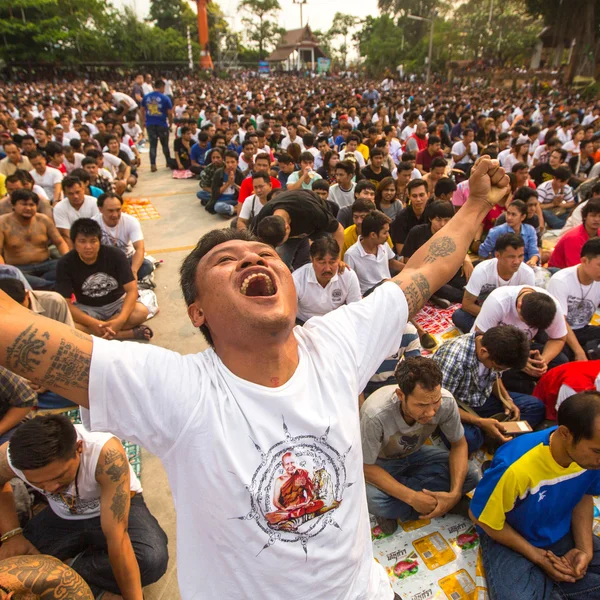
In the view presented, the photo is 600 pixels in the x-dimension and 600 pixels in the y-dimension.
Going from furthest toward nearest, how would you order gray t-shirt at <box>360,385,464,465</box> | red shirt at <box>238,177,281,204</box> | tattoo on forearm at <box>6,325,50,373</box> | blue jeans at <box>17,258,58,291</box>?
red shirt at <box>238,177,281,204</box> → blue jeans at <box>17,258,58,291</box> → gray t-shirt at <box>360,385,464,465</box> → tattoo on forearm at <box>6,325,50,373</box>

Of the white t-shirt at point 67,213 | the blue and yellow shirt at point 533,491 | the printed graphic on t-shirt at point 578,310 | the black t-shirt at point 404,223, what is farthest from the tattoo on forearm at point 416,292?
the white t-shirt at point 67,213

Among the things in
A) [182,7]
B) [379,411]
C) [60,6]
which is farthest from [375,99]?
[182,7]

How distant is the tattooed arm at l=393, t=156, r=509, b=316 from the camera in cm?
162

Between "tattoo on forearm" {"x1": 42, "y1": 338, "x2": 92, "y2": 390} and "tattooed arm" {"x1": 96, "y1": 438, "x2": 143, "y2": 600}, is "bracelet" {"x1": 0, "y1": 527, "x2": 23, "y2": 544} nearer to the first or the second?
"tattooed arm" {"x1": 96, "y1": 438, "x2": 143, "y2": 600}

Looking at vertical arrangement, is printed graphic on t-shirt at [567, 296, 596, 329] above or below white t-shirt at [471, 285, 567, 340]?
below

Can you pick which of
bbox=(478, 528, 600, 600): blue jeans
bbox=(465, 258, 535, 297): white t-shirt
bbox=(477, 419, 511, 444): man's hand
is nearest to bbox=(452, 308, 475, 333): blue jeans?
bbox=(465, 258, 535, 297): white t-shirt

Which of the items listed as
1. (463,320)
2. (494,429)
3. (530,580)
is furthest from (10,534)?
(463,320)

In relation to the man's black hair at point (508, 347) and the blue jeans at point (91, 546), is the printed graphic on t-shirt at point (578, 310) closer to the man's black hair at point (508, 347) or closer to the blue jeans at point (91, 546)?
the man's black hair at point (508, 347)

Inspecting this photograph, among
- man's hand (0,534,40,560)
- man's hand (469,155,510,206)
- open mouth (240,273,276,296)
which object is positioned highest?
man's hand (469,155,510,206)

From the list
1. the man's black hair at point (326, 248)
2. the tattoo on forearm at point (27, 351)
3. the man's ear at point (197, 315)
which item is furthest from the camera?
the man's black hair at point (326, 248)

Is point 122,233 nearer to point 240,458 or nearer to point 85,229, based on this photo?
point 85,229

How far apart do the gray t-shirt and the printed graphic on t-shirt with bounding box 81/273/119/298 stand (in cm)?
306

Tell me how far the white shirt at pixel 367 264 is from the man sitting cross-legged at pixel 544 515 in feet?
8.85

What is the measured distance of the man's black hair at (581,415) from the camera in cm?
208
